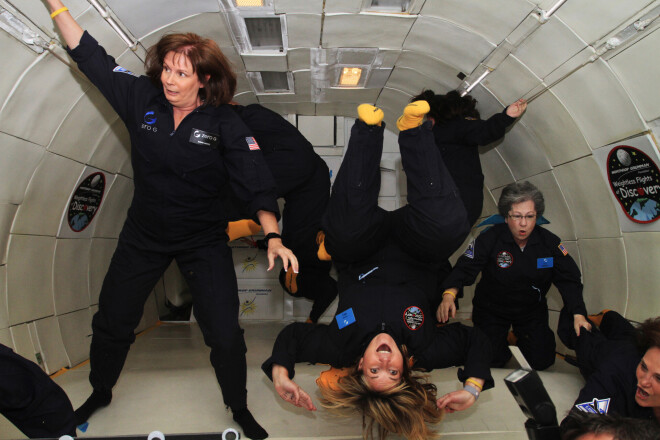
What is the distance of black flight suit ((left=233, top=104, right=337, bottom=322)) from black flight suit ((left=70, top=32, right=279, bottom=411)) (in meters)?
0.50

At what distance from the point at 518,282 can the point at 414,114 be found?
169 cm

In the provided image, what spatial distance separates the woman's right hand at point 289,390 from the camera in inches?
78.3

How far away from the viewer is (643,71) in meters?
2.05

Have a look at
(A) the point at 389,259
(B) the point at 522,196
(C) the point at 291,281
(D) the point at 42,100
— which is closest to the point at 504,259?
(B) the point at 522,196

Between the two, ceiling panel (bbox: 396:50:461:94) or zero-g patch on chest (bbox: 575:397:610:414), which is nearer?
zero-g patch on chest (bbox: 575:397:610:414)

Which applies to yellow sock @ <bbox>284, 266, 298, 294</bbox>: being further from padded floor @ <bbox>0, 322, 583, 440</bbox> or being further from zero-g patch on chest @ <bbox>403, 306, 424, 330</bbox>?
zero-g patch on chest @ <bbox>403, 306, 424, 330</bbox>

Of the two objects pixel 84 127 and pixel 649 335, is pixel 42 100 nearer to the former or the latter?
pixel 84 127

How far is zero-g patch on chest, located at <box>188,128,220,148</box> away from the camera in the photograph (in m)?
2.10

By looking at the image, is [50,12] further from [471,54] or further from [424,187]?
[471,54]

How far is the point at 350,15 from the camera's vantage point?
266 cm

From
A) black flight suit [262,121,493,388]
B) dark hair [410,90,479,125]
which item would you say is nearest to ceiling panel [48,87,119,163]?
black flight suit [262,121,493,388]

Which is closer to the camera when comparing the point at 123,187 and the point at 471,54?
the point at 471,54

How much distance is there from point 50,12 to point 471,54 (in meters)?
2.44

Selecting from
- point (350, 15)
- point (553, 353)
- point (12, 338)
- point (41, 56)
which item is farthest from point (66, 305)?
point (553, 353)
